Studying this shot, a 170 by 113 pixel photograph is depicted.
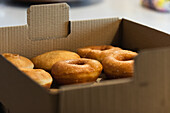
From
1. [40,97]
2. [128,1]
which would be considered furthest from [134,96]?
[128,1]

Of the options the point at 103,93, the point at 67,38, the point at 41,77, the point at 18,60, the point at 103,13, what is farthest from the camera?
the point at 103,13

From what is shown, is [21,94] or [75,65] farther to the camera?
[75,65]

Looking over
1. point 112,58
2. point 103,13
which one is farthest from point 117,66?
point 103,13

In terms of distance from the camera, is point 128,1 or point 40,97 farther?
point 128,1

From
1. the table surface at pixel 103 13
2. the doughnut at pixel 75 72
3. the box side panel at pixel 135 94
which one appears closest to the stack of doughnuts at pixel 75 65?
the doughnut at pixel 75 72

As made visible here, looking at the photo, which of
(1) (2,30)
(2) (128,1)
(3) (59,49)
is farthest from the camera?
(2) (128,1)

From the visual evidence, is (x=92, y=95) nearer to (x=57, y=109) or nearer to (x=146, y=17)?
(x=57, y=109)

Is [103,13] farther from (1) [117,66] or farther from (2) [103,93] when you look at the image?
(2) [103,93]
